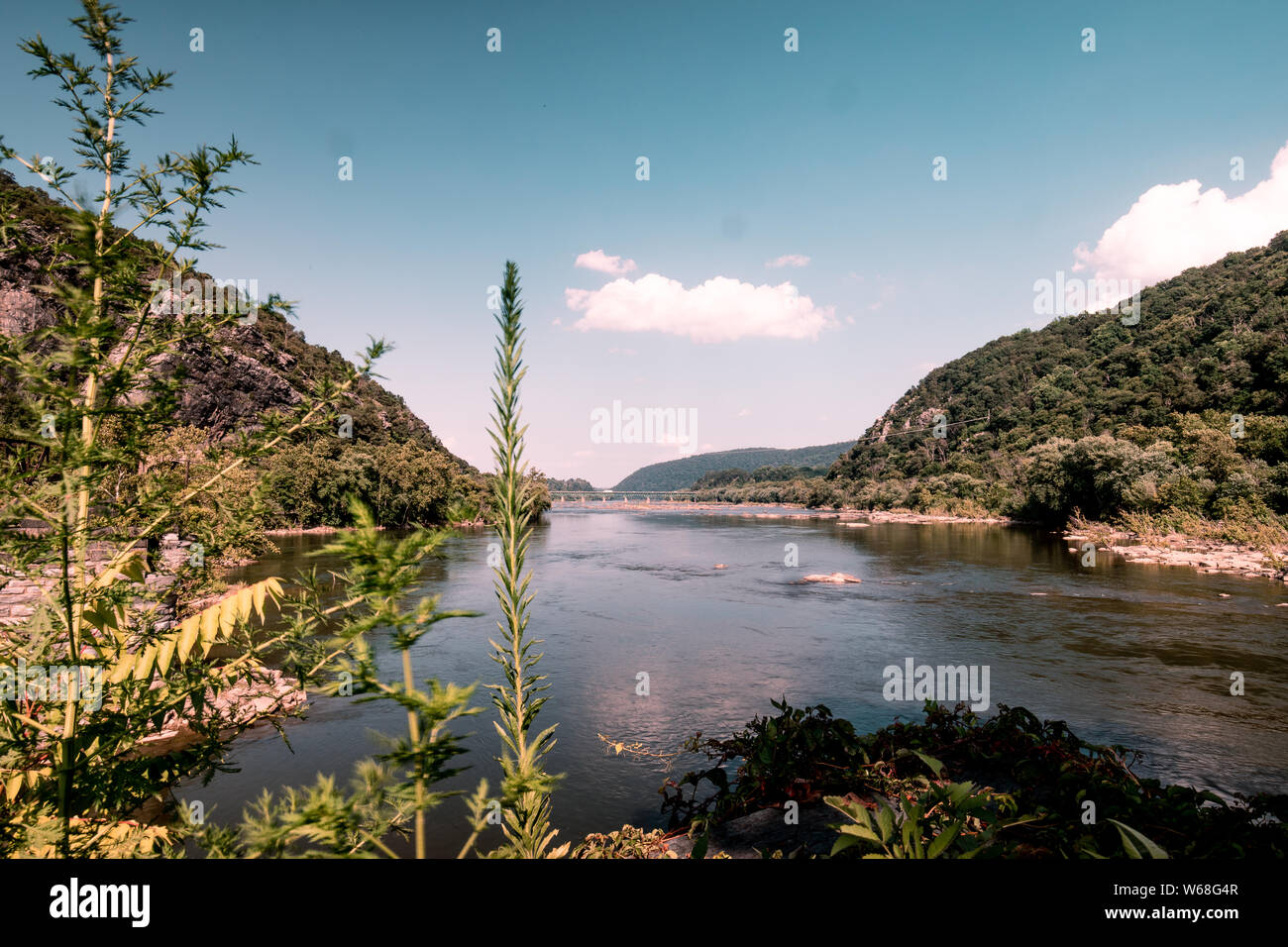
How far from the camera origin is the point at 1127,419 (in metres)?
66.1

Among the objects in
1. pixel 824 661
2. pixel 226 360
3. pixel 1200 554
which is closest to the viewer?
pixel 226 360

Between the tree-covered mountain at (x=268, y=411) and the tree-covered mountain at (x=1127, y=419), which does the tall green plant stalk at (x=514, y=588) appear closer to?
the tree-covered mountain at (x=268, y=411)

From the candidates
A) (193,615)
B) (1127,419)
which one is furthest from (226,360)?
(1127,419)

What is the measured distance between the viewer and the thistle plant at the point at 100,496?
7.59 feet

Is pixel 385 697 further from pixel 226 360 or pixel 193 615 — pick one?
pixel 226 360

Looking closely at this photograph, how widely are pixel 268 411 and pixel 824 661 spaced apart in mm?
18942

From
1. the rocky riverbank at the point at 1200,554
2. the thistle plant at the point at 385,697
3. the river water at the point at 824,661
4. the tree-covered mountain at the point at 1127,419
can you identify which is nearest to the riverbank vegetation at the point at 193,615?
the thistle plant at the point at 385,697

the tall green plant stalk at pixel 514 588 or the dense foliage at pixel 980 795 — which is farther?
the dense foliage at pixel 980 795

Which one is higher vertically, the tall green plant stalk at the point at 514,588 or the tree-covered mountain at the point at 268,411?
the tree-covered mountain at the point at 268,411

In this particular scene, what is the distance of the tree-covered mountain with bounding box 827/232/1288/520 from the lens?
142 ft

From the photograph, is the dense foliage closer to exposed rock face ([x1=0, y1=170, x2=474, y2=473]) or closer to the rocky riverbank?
exposed rock face ([x1=0, y1=170, x2=474, y2=473])

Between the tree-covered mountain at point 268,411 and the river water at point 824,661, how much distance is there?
175 centimetres

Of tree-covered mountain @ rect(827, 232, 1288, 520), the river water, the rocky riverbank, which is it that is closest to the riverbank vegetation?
the river water
